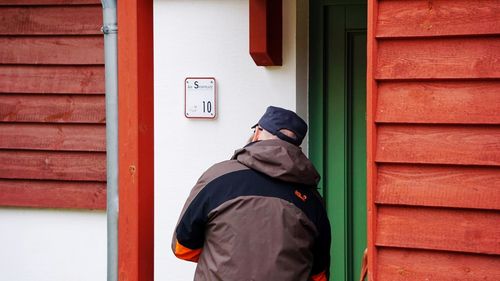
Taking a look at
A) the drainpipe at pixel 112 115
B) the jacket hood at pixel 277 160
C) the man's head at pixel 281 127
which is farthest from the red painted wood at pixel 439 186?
the drainpipe at pixel 112 115

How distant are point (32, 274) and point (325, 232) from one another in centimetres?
267

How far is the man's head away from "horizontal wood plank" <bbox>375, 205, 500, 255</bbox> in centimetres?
62

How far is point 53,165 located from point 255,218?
247cm

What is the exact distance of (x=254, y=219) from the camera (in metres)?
3.62

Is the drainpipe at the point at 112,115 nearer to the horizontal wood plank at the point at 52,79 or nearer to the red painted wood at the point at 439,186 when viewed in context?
the red painted wood at the point at 439,186

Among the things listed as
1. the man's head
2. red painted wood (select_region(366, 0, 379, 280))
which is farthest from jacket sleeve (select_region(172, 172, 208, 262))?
red painted wood (select_region(366, 0, 379, 280))

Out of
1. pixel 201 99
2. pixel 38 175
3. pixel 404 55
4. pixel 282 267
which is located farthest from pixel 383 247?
pixel 38 175

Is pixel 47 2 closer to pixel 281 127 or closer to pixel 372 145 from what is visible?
pixel 281 127

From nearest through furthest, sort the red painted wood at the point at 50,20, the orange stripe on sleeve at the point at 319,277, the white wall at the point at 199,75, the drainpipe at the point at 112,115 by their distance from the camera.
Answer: the orange stripe on sleeve at the point at 319,277 → the drainpipe at the point at 112,115 → the white wall at the point at 199,75 → the red painted wood at the point at 50,20

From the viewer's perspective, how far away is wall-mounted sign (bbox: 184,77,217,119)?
5.47 meters

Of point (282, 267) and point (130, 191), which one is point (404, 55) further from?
point (130, 191)

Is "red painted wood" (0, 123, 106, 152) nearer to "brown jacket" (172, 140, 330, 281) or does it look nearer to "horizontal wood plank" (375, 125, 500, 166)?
"brown jacket" (172, 140, 330, 281)

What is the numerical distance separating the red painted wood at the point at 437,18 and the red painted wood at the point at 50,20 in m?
2.62

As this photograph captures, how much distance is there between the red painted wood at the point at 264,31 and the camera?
5035mm
